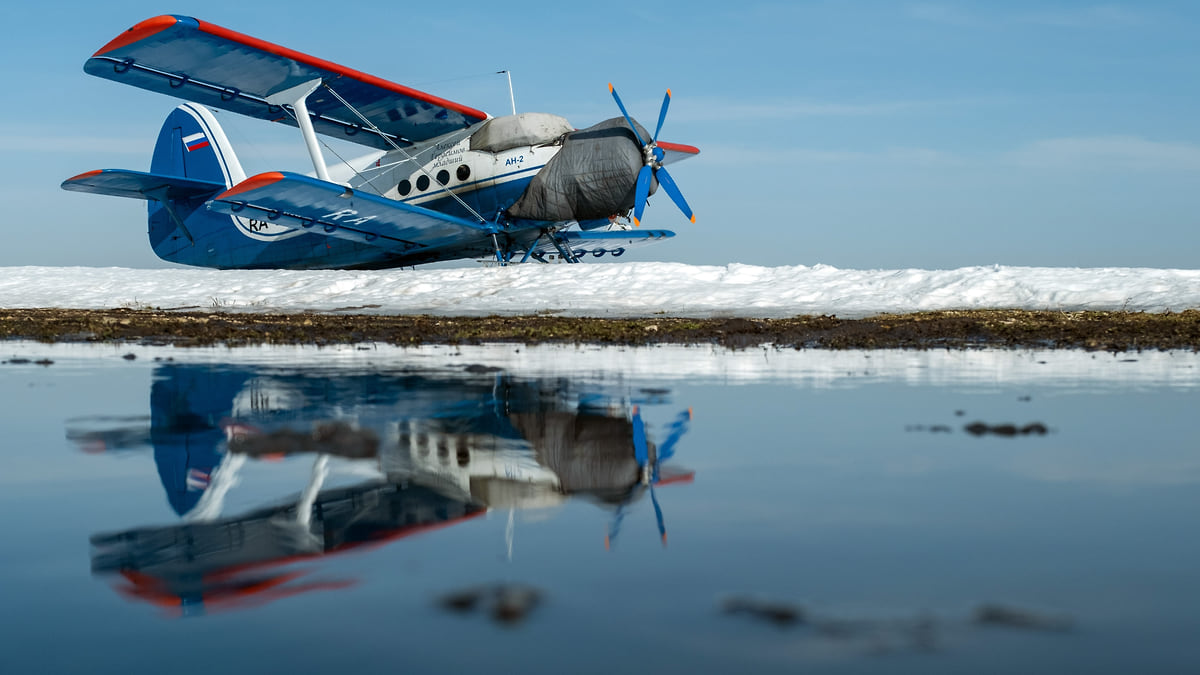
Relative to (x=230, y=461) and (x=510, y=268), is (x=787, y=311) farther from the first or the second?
(x=230, y=461)

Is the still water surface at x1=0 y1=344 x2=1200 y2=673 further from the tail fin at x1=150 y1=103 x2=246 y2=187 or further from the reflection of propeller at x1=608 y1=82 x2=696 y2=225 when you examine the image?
the tail fin at x1=150 y1=103 x2=246 y2=187

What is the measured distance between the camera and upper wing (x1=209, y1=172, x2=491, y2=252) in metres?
19.5

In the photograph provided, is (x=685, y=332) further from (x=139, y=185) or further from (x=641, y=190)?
(x=139, y=185)

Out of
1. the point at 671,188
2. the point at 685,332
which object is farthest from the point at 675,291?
the point at 685,332

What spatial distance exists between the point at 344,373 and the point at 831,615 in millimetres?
6392

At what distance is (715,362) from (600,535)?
6322 millimetres

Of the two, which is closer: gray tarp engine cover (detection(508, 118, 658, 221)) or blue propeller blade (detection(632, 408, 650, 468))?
blue propeller blade (detection(632, 408, 650, 468))

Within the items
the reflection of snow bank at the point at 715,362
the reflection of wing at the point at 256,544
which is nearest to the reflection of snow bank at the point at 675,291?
the reflection of snow bank at the point at 715,362

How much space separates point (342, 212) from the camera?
21594mm

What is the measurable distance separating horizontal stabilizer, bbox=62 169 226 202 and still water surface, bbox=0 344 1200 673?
695 inches

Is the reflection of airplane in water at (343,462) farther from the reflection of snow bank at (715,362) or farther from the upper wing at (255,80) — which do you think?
the upper wing at (255,80)

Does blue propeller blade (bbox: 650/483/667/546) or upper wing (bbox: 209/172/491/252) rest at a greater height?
upper wing (bbox: 209/172/491/252)

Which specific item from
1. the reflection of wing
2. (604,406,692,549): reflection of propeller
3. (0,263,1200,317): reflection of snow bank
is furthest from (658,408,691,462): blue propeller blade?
(0,263,1200,317): reflection of snow bank

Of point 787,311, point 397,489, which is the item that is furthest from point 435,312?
point 397,489
